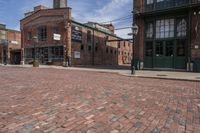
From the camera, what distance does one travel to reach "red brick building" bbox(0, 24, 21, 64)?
4103cm

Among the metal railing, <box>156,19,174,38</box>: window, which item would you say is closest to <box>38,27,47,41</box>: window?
the metal railing

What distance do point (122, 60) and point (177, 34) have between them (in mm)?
32812

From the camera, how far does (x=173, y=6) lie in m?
19.8

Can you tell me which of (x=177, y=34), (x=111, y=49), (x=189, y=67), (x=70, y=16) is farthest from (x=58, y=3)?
(x=189, y=67)

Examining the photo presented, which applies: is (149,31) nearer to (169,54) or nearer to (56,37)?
(169,54)

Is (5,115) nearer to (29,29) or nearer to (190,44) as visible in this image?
(190,44)

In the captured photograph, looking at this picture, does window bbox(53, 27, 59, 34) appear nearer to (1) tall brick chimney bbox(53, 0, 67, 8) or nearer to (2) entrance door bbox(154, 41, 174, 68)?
(1) tall brick chimney bbox(53, 0, 67, 8)

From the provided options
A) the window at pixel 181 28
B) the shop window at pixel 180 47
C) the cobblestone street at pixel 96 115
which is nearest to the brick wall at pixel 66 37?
the shop window at pixel 180 47

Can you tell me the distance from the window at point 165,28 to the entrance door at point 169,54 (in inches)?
32.6

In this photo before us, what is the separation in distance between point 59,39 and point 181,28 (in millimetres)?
18524

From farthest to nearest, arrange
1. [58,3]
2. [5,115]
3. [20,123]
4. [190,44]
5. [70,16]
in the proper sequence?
[58,3] → [70,16] → [190,44] → [5,115] → [20,123]

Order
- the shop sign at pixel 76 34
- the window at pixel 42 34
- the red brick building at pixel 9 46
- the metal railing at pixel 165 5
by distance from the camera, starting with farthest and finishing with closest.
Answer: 1. the red brick building at pixel 9 46
2. the window at pixel 42 34
3. the shop sign at pixel 76 34
4. the metal railing at pixel 165 5

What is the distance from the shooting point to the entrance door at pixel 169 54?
20.2 m

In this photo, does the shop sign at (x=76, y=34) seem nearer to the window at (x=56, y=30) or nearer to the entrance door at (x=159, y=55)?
the window at (x=56, y=30)
